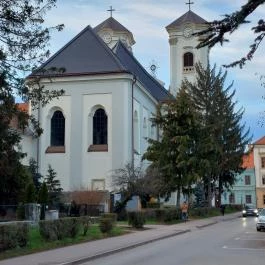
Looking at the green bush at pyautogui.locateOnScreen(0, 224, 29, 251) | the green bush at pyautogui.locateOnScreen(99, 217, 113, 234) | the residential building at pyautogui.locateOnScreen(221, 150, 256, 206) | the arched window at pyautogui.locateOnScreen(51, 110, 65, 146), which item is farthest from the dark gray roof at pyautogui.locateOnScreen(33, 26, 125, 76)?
the residential building at pyautogui.locateOnScreen(221, 150, 256, 206)

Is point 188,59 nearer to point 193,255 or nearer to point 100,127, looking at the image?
point 100,127

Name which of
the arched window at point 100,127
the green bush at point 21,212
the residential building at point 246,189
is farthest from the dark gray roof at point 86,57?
the residential building at point 246,189

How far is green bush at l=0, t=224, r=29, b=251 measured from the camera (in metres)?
18.4

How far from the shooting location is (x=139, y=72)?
69812 millimetres

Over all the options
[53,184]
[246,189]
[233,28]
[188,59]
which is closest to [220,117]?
[188,59]

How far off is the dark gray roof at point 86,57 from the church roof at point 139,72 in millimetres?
5741

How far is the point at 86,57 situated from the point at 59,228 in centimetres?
3474

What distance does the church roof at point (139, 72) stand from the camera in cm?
6512

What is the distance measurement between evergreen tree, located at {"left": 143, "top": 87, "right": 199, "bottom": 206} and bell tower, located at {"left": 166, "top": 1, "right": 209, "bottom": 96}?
79.9 feet

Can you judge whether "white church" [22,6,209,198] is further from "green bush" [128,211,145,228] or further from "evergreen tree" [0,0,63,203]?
"evergreen tree" [0,0,63,203]

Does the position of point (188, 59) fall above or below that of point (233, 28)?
above

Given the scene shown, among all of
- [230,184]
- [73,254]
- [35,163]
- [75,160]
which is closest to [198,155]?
[75,160]

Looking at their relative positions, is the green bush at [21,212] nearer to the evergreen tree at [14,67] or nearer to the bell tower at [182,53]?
the evergreen tree at [14,67]

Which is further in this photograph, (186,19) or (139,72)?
(186,19)
